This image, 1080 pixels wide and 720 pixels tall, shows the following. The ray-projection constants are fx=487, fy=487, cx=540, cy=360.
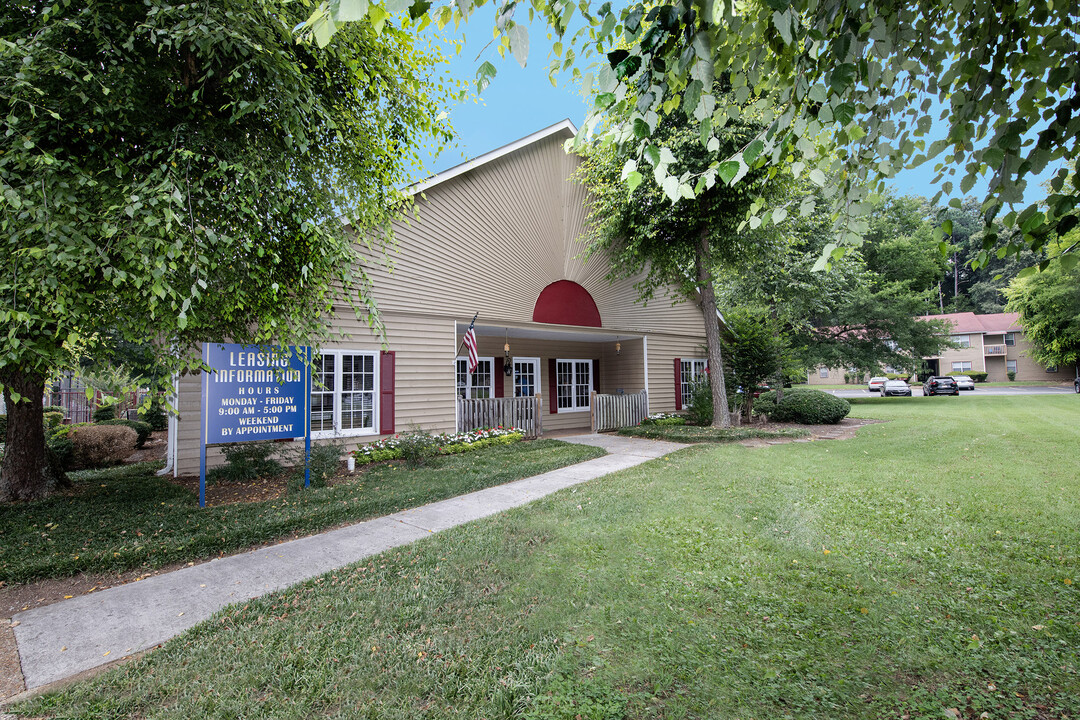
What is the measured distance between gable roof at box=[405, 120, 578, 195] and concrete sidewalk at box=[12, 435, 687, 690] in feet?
17.8

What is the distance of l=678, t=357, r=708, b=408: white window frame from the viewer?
16.4 m

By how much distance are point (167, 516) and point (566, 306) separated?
9680 millimetres

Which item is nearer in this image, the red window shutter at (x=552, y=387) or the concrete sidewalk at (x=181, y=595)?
the concrete sidewalk at (x=181, y=595)

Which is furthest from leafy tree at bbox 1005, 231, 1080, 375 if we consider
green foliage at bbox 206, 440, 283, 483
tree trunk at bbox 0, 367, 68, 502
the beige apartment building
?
tree trunk at bbox 0, 367, 68, 502

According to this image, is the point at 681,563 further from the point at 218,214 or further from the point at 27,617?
the point at 218,214

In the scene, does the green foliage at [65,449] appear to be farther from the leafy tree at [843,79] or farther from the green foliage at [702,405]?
the green foliage at [702,405]

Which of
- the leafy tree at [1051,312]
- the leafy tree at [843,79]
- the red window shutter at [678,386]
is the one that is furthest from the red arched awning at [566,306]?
the leafy tree at [1051,312]

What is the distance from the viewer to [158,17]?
4.22 metres

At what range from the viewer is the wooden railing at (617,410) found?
13781mm

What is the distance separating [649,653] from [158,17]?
6281 millimetres

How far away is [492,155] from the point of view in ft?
37.4

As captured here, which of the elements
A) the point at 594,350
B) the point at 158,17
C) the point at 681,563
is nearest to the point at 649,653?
the point at 681,563

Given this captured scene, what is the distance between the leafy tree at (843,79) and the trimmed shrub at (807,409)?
1434 centimetres

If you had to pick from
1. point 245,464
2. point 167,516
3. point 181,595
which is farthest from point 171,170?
point 245,464
